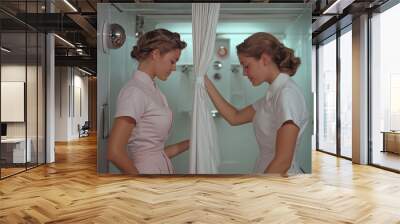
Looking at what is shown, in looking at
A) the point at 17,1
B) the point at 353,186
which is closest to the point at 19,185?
the point at 17,1

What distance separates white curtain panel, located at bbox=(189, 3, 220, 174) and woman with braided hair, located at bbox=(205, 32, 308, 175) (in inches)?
7.0

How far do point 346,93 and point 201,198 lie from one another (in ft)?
18.9

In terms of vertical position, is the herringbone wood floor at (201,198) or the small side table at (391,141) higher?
the small side table at (391,141)

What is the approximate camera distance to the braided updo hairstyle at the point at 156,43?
21.7 feet

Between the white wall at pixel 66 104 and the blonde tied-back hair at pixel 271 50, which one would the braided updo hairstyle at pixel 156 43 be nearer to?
the blonde tied-back hair at pixel 271 50

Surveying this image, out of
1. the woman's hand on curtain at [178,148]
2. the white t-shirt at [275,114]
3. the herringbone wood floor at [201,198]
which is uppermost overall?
the white t-shirt at [275,114]

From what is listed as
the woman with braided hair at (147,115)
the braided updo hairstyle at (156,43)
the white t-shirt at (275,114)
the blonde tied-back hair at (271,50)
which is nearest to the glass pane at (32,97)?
the woman with braided hair at (147,115)

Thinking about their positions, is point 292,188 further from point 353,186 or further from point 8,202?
point 8,202

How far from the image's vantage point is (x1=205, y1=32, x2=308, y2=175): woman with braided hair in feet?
21.4

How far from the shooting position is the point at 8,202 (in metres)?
4.78

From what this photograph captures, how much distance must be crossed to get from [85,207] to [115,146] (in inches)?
84.4

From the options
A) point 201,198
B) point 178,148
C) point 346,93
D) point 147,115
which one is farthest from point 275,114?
point 346,93

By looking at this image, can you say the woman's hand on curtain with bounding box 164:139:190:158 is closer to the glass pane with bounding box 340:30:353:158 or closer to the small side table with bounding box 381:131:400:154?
the small side table with bounding box 381:131:400:154

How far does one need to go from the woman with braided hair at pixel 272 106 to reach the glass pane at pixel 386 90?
74.5 inches
